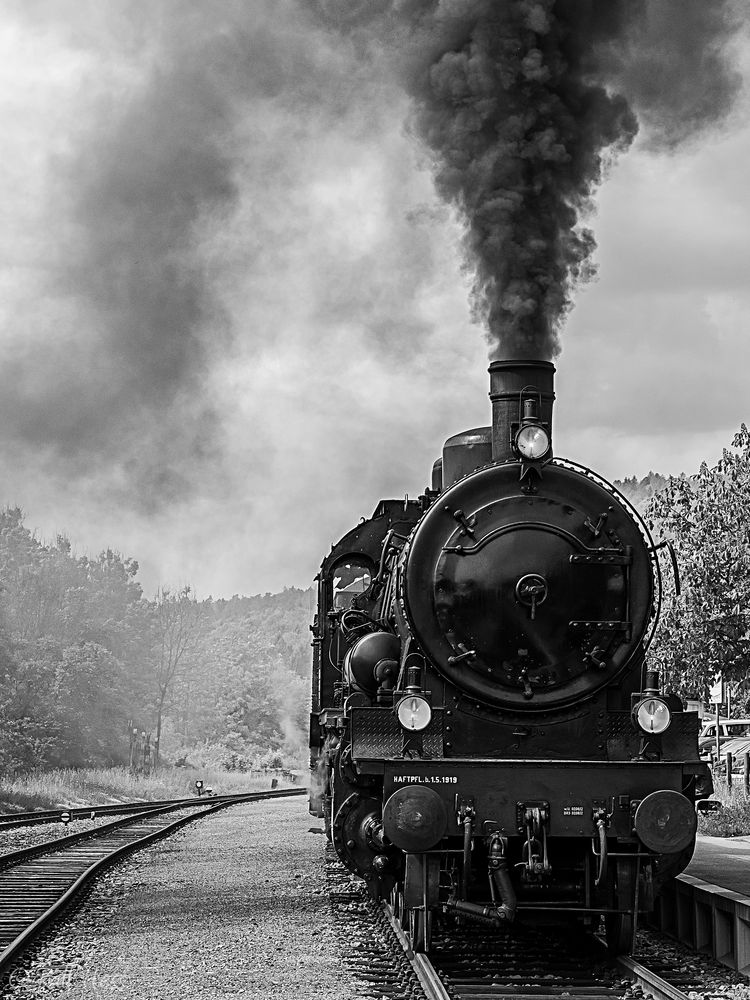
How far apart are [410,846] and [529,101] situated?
6.32 m

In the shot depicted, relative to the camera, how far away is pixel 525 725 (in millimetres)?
8359

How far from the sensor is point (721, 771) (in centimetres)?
2434

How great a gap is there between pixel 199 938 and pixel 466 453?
157 inches

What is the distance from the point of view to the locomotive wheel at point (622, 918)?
8.04 metres

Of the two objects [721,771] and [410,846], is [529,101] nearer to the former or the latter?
[410,846]

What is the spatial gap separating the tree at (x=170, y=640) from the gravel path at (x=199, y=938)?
1720 inches

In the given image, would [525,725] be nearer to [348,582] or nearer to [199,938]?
[199,938]

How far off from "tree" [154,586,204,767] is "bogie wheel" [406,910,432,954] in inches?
1930

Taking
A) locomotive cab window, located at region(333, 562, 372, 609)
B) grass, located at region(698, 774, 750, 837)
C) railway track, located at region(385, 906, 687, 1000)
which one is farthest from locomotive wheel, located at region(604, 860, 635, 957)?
grass, located at region(698, 774, 750, 837)

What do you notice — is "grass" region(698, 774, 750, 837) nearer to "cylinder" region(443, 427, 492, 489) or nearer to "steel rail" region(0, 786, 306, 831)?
"cylinder" region(443, 427, 492, 489)

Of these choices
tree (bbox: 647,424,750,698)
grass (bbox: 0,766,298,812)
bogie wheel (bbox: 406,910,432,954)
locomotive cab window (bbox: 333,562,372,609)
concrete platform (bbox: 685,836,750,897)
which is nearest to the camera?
bogie wheel (bbox: 406,910,432,954)

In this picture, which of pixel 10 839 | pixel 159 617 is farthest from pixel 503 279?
pixel 159 617

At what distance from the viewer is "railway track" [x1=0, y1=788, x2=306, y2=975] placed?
9734 millimetres

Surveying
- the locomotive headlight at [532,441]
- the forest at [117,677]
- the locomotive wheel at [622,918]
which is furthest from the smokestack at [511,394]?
the forest at [117,677]
